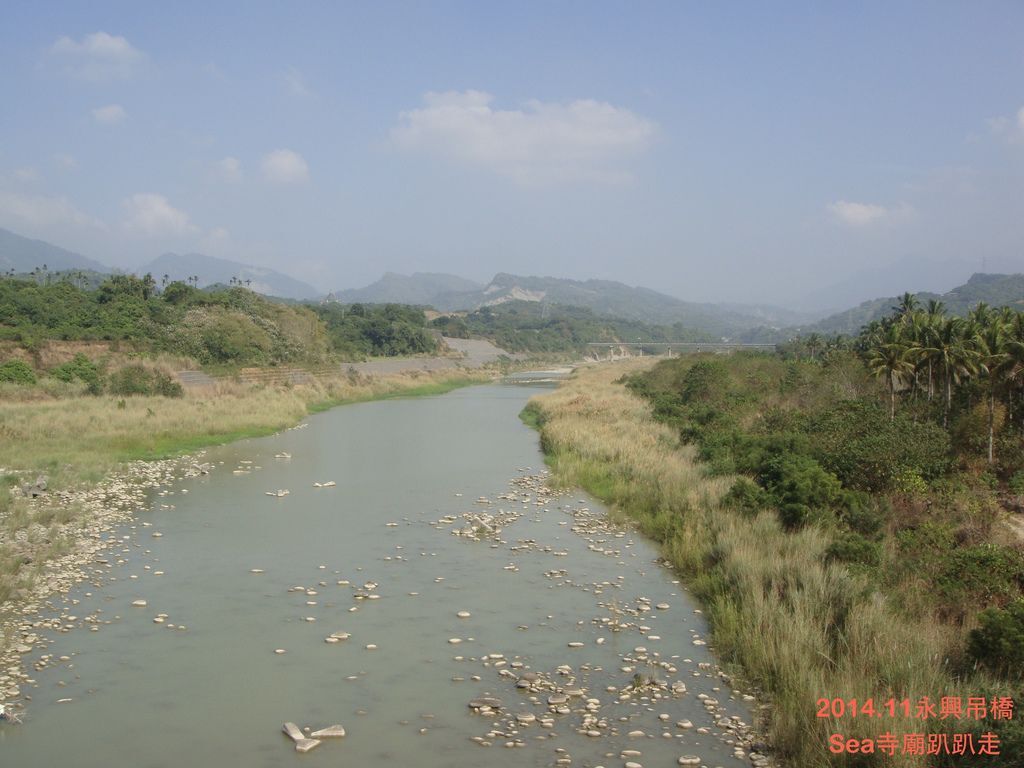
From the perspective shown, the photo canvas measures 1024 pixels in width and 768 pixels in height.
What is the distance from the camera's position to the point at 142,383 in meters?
38.2

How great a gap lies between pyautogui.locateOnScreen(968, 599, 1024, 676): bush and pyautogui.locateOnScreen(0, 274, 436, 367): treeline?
45079 millimetres

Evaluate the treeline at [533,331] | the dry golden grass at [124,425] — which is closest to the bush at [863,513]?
the dry golden grass at [124,425]

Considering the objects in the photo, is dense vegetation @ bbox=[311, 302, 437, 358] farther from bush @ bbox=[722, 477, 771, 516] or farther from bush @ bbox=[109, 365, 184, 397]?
bush @ bbox=[722, 477, 771, 516]

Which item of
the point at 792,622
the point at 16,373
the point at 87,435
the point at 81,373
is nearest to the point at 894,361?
the point at 792,622

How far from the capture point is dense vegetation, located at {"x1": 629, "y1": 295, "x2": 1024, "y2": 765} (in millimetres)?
9867

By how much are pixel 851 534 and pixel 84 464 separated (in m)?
21.3

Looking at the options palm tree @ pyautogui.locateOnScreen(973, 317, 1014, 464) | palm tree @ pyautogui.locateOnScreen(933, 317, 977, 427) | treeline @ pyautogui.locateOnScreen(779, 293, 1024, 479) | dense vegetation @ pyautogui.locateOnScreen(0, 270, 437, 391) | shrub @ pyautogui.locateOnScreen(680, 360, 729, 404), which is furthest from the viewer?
dense vegetation @ pyautogui.locateOnScreen(0, 270, 437, 391)

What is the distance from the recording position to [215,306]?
2414 inches

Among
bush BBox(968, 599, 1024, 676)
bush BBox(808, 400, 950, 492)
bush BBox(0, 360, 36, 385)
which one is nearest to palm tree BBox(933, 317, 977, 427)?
bush BBox(808, 400, 950, 492)

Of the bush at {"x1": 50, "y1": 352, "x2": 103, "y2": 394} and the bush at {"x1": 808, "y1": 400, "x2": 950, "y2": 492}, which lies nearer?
the bush at {"x1": 808, "y1": 400, "x2": 950, "y2": 492}

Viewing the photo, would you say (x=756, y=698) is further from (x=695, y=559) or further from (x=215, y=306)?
(x=215, y=306)

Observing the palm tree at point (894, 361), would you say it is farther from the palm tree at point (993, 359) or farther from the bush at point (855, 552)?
the bush at point (855, 552)

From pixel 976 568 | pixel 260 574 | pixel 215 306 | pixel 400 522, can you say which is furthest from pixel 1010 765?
pixel 215 306

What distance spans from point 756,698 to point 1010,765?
10.3 ft
